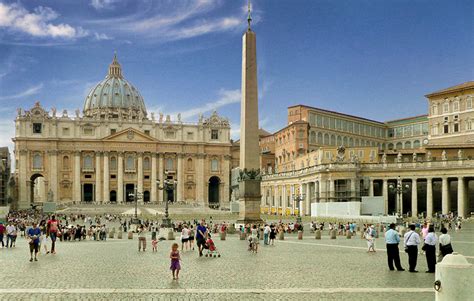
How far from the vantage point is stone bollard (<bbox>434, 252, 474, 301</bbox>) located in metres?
6.16

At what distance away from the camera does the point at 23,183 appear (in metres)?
109

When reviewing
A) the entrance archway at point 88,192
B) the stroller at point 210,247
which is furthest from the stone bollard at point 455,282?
the entrance archway at point 88,192

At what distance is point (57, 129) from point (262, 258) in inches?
4001

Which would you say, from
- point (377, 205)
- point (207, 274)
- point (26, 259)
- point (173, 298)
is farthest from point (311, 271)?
point (377, 205)

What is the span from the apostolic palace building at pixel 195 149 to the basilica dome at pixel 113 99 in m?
0.28

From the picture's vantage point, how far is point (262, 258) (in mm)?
19188

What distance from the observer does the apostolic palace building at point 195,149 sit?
72812 mm

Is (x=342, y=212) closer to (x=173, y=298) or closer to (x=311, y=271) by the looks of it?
(x=311, y=271)

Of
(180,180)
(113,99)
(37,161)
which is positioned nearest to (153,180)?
(180,180)

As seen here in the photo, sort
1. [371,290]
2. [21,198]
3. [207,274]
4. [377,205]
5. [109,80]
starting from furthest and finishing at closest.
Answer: [109,80]
[21,198]
[377,205]
[207,274]
[371,290]

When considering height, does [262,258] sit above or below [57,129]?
below

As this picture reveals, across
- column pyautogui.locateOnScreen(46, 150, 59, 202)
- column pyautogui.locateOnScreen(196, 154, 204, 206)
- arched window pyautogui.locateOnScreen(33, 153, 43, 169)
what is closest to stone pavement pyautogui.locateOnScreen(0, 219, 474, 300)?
column pyautogui.locateOnScreen(46, 150, 59, 202)

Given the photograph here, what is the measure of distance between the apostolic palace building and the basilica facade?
19 cm

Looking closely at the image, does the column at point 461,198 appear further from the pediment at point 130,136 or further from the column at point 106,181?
the column at point 106,181
